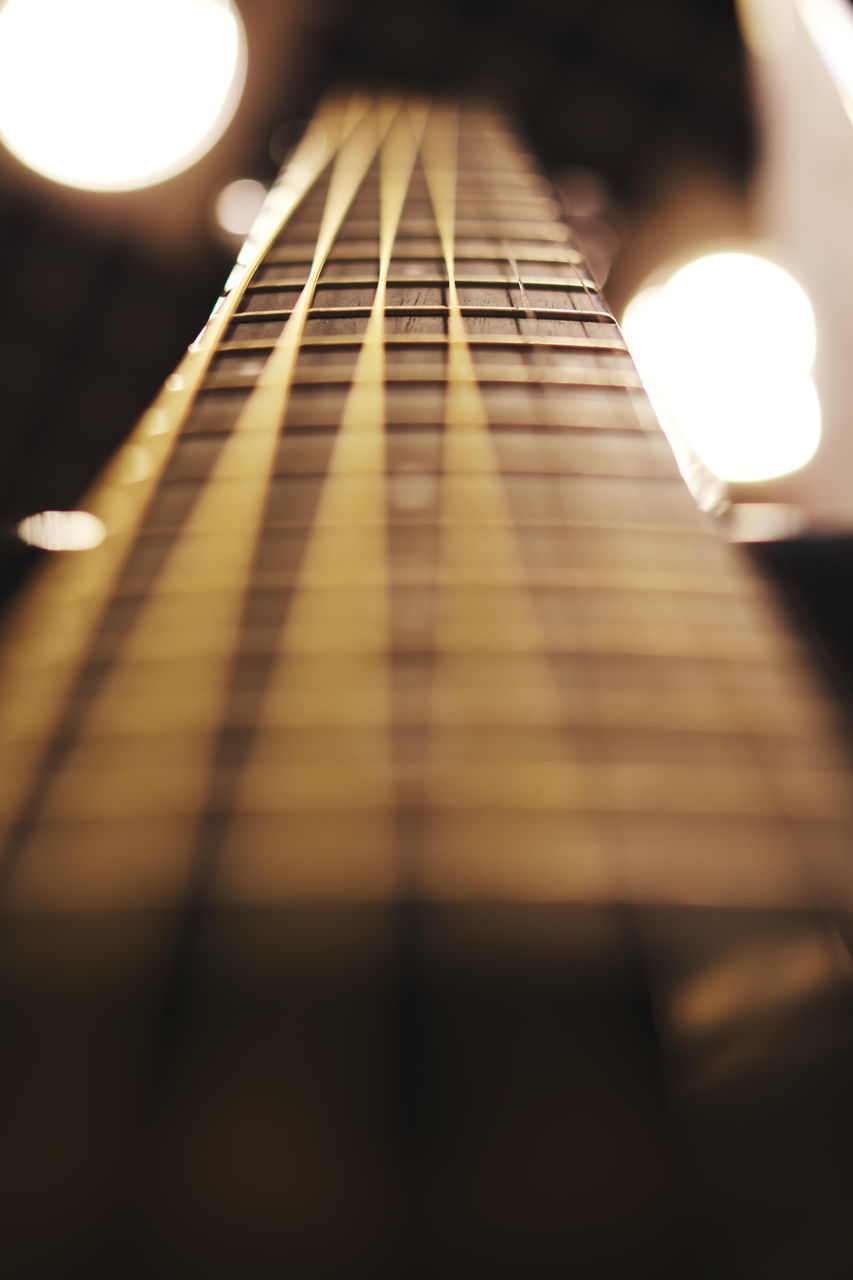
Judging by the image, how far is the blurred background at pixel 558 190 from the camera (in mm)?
1168

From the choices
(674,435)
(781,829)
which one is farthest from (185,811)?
(674,435)

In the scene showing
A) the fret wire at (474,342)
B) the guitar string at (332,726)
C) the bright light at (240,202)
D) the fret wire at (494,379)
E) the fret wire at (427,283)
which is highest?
the bright light at (240,202)

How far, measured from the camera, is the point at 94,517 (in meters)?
0.48

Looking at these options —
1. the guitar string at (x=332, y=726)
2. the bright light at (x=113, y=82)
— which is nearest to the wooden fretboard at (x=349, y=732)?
the guitar string at (x=332, y=726)

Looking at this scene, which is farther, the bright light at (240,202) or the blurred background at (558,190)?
the bright light at (240,202)

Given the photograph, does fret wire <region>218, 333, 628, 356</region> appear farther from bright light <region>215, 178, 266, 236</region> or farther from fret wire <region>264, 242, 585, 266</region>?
bright light <region>215, 178, 266, 236</region>

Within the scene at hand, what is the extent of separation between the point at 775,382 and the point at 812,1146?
4.11 feet

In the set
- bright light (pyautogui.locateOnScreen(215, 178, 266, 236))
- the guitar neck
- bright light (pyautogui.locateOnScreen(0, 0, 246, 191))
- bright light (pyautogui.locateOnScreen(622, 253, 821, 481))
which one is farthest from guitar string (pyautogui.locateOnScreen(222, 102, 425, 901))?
bright light (pyautogui.locateOnScreen(215, 178, 266, 236))

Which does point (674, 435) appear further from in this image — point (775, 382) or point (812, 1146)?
point (775, 382)

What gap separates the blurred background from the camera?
1168mm

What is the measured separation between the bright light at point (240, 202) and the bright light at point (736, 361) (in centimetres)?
115

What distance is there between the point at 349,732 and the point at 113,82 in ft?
4.31

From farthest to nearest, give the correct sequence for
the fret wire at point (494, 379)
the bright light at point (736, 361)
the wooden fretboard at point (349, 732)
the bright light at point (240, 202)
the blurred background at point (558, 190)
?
the bright light at point (240, 202), the bright light at point (736, 361), the blurred background at point (558, 190), the fret wire at point (494, 379), the wooden fretboard at point (349, 732)

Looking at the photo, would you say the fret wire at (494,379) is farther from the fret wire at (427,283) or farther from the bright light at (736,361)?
the bright light at (736,361)
